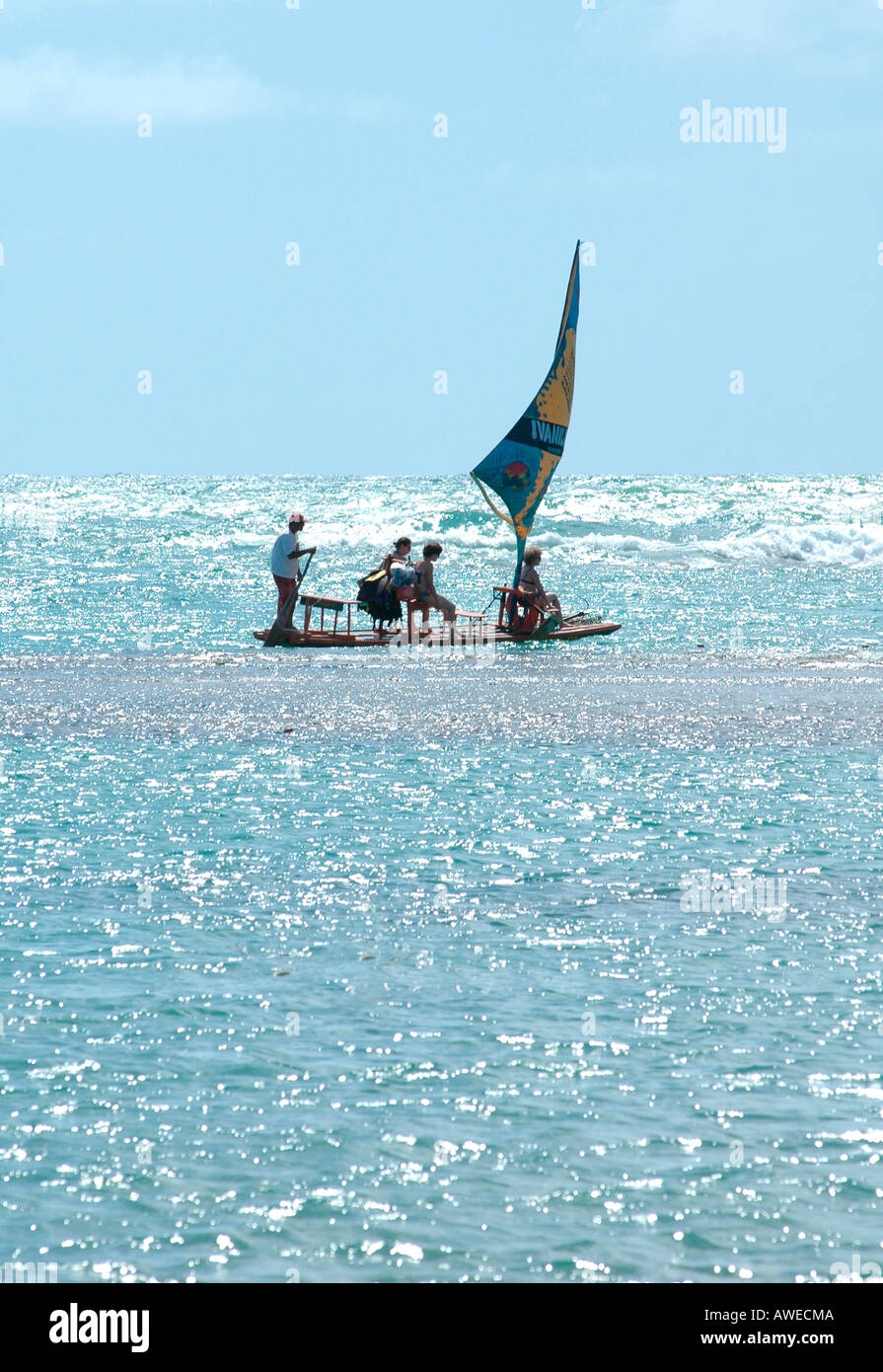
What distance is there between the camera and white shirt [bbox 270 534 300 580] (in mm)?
26219

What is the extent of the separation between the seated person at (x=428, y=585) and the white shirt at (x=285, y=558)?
222 cm

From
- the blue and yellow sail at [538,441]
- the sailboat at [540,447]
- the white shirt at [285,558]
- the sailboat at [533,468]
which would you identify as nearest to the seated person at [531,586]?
the sailboat at [533,468]

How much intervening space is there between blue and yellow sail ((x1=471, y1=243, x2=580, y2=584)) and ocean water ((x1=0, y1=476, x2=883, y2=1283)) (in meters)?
8.89

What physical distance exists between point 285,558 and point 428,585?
8.91ft

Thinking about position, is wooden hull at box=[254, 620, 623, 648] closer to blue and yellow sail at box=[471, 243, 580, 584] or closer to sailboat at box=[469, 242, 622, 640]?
sailboat at box=[469, 242, 622, 640]

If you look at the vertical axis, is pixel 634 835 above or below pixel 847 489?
below

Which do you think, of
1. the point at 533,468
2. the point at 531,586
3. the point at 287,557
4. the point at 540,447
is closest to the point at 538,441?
the point at 540,447

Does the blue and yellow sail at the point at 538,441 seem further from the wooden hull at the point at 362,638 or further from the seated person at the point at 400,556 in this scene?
the seated person at the point at 400,556

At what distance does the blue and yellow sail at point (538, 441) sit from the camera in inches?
1169

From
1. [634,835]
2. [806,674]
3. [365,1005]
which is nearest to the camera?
[365,1005]

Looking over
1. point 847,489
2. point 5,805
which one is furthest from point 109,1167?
point 847,489
